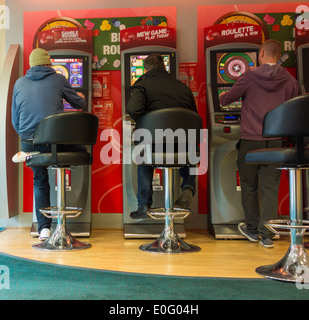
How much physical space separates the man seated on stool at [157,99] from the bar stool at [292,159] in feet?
2.94

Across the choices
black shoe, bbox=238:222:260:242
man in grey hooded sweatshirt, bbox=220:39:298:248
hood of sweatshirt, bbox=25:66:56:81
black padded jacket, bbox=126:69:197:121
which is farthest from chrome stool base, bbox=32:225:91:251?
man in grey hooded sweatshirt, bbox=220:39:298:248

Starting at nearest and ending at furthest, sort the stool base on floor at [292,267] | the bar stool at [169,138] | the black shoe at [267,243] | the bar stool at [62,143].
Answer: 1. the stool base on floor at [292,267]
2. the bar stool at [169,138]
3. the bar stool at [62,143]
4. the black shoe at [267,243]

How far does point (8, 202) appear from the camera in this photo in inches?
180

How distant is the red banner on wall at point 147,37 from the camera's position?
4.58 metres

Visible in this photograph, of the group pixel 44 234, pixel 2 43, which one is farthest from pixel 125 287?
pixel 2 43

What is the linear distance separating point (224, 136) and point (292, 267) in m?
1.76

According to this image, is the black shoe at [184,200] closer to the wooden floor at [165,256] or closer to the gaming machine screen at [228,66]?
the wooden floor at [165,256]

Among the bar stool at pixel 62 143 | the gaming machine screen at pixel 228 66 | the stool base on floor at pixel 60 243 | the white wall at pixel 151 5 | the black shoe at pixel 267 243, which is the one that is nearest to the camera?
the bar stool at pixel 62 143

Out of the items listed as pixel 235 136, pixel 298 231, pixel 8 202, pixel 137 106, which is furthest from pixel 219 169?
pixel 8 202

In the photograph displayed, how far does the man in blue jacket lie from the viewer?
148 inches

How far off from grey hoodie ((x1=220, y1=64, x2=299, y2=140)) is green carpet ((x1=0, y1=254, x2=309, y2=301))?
A: 5.22 feet

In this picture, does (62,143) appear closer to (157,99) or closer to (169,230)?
(157,99)

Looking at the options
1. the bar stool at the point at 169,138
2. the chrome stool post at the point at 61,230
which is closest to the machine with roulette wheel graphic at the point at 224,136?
the bar stool at the point at 169,138

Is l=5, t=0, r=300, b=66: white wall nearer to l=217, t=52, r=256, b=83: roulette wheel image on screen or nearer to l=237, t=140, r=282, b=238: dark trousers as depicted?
l=217, t=52, r=256, b=83: roulette wheel image on screen
